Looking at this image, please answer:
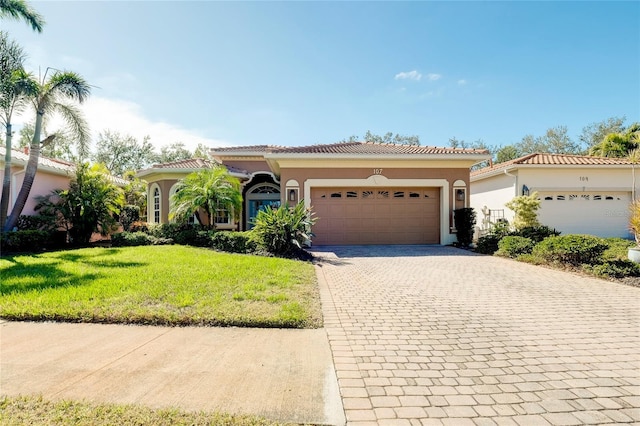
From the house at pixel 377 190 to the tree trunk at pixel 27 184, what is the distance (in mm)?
8587

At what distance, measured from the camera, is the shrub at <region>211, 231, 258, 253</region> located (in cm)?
1064

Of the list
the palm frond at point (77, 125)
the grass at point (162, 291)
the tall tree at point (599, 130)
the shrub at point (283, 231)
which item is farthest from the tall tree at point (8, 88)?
the tall tree at point (599, 130)

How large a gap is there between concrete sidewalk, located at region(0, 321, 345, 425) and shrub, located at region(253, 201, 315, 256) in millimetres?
5997

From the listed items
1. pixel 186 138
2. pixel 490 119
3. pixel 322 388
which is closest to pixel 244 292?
pixel 322 388

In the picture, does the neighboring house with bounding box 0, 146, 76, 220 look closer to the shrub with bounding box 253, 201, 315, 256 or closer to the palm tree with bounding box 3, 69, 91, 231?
the palm tree with bounding box 3, 69, 91, 231

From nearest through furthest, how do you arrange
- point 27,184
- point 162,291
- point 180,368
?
point 180,368
point 162,291
point 27,184

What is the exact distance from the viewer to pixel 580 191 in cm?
1490

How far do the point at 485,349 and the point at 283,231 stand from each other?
7180mm

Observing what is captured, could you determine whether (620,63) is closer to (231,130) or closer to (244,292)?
(244,292)

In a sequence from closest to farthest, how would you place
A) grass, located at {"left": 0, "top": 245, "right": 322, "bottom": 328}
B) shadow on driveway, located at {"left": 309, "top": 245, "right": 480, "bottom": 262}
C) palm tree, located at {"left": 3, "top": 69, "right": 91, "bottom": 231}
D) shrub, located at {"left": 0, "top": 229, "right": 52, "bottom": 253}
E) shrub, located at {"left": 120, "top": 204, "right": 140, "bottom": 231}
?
grass, located at {"left": 0, "top": 245, "right": 322, "bottom": 328} < shrub, located at {"left": 0, "top": 229, "right": 52, "bottom": 253} < shadow on driveway, located at {"left": 309, "top": 245, "right": 480, "bottom": 262} < palm tree, located at {"left": 3, "top": 69, "right": 91, "bottom": 231} < shrub, located at {"left": 120, "top": 204, "right": 140, "bottom": 231}

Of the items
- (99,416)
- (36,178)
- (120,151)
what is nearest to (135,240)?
(36,178)

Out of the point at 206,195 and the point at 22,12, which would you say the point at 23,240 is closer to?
the point at 206,195

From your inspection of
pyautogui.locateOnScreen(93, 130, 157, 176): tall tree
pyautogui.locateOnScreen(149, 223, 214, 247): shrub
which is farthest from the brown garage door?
pyautogui.locateOnScreen(93, 130, 157, 176): tall tree

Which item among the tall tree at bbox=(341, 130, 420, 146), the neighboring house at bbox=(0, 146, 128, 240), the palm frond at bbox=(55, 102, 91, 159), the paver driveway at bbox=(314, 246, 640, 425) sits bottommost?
the paver driveway at bbox=(314, 246, 640, 425)
